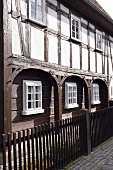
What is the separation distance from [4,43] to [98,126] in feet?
12.9

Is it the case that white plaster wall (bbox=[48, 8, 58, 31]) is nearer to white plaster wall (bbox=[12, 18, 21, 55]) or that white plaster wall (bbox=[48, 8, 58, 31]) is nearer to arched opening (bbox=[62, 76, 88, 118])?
white plaster wall (bbox=[12, 18, 21, 55])

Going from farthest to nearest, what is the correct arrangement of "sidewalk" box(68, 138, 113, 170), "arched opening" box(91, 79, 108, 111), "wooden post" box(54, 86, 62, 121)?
"arched opening" box(91, 79, 108, 111), "wooden post" box(54, 86, 62, 121), "sidewalk" box(68, 138, 113, 170)

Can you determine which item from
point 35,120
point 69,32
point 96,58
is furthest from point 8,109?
point 96,58

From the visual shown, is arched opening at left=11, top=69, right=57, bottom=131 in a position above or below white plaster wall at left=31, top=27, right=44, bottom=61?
below

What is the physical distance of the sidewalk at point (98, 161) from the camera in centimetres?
495

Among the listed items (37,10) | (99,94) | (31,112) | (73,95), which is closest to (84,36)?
(73,95)

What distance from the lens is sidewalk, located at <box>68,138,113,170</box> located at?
4.95 metres

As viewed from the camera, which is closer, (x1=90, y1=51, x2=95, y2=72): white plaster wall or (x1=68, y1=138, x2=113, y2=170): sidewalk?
(x1=68, y1=138, x2=113, y2=170): sidewalk

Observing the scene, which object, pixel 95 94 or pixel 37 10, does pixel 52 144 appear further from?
pixel 95 94

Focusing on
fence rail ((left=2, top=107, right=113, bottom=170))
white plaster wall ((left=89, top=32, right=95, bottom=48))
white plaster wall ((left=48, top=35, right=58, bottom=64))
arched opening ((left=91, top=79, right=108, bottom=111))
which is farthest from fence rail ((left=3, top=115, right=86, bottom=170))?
arched opening ((left=91, top=79, right=108, bottom=111))

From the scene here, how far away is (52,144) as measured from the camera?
4.69m

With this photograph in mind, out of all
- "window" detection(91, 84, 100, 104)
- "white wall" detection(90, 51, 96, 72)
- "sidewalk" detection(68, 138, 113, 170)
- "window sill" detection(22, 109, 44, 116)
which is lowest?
"sidewalk" detection(68, 138, 113, 170)

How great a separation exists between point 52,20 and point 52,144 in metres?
5.66

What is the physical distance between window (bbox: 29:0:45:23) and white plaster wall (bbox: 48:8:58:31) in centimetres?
44
